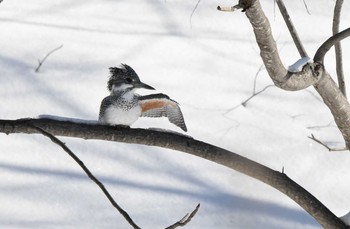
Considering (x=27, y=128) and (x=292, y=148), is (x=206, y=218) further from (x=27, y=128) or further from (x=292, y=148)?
(x=27, y=128)

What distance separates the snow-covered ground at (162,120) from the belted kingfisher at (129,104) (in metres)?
0.97

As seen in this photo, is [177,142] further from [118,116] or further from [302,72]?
[302,72]

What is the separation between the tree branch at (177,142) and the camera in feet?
3.23

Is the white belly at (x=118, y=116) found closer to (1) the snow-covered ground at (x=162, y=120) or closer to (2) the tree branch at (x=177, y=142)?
(2) the tree branch at (x=177, y=142)

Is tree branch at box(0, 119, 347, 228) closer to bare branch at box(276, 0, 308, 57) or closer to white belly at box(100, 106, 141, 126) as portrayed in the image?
white belly at box(100, 106, 141, 126)

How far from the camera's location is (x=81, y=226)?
204 cm

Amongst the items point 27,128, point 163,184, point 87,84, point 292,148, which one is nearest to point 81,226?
point 163,184

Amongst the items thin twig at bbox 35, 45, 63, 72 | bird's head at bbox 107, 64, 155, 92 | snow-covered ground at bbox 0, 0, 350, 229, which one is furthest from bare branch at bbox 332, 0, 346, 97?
thin twig at bbox 35, 45, 63, 72

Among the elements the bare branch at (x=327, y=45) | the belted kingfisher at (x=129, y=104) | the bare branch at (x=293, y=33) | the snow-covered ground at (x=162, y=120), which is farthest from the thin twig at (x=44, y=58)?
the bare branch at (x=327, y=45)

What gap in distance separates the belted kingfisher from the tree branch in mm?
28

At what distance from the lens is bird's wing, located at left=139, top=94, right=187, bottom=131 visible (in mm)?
1112

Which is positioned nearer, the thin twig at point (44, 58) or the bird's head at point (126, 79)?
the bird's head at point (126, 79)

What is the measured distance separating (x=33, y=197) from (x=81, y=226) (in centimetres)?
19

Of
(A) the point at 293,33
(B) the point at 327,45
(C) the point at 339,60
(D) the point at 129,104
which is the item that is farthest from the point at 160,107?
(C) the point at 339,60
